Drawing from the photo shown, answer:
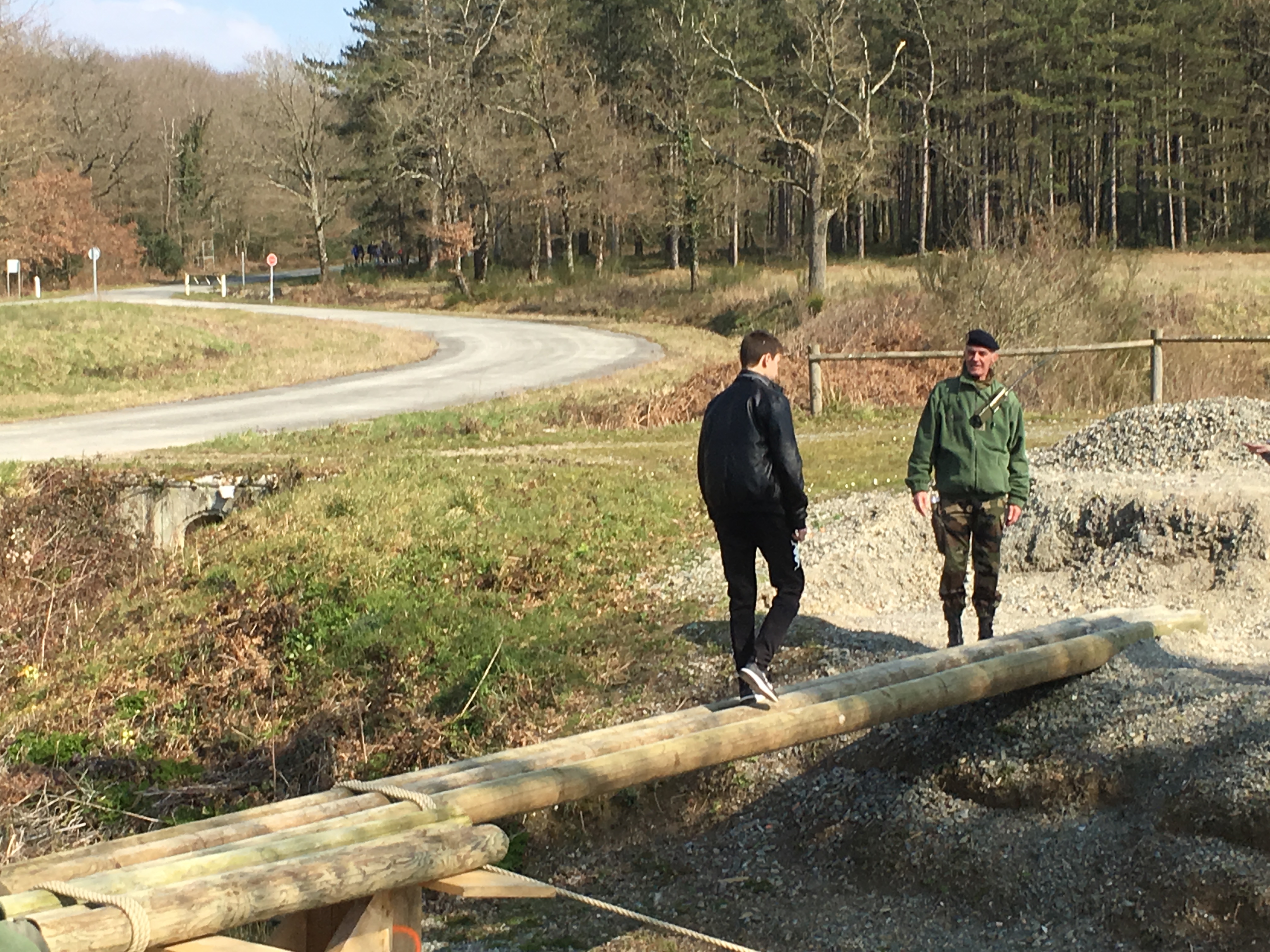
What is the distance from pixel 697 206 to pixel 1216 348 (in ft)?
102

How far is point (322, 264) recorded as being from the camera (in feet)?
212

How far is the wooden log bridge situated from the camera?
13.6 feet

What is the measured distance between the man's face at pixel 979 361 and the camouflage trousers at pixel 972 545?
2.45 ft

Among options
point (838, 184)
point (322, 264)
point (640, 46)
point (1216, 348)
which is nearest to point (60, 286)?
Answer: point (322, 264)

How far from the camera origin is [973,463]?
26.3 ft

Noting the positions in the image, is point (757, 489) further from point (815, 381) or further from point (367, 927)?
point (815, 381)

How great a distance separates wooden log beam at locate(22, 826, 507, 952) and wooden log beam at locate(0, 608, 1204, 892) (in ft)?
1.17

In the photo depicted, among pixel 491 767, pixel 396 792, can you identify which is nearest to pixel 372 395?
pixel 491 767

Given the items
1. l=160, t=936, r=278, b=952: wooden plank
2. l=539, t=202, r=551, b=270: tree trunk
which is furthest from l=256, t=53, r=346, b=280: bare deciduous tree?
l=160, t=936, r=278, b=952: wooden plank

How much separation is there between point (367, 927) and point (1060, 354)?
1795 cm

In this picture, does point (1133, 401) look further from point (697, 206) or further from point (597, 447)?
point (697, 206)

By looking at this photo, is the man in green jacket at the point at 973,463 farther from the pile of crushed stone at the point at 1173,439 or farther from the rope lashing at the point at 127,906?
the pile of crushed stone at the point at 1173,439

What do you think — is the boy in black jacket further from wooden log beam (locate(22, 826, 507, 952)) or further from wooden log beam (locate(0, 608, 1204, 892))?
wooden log beam (locate(22, 826, 507, 952))

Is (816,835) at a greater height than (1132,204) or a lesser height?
lesser
